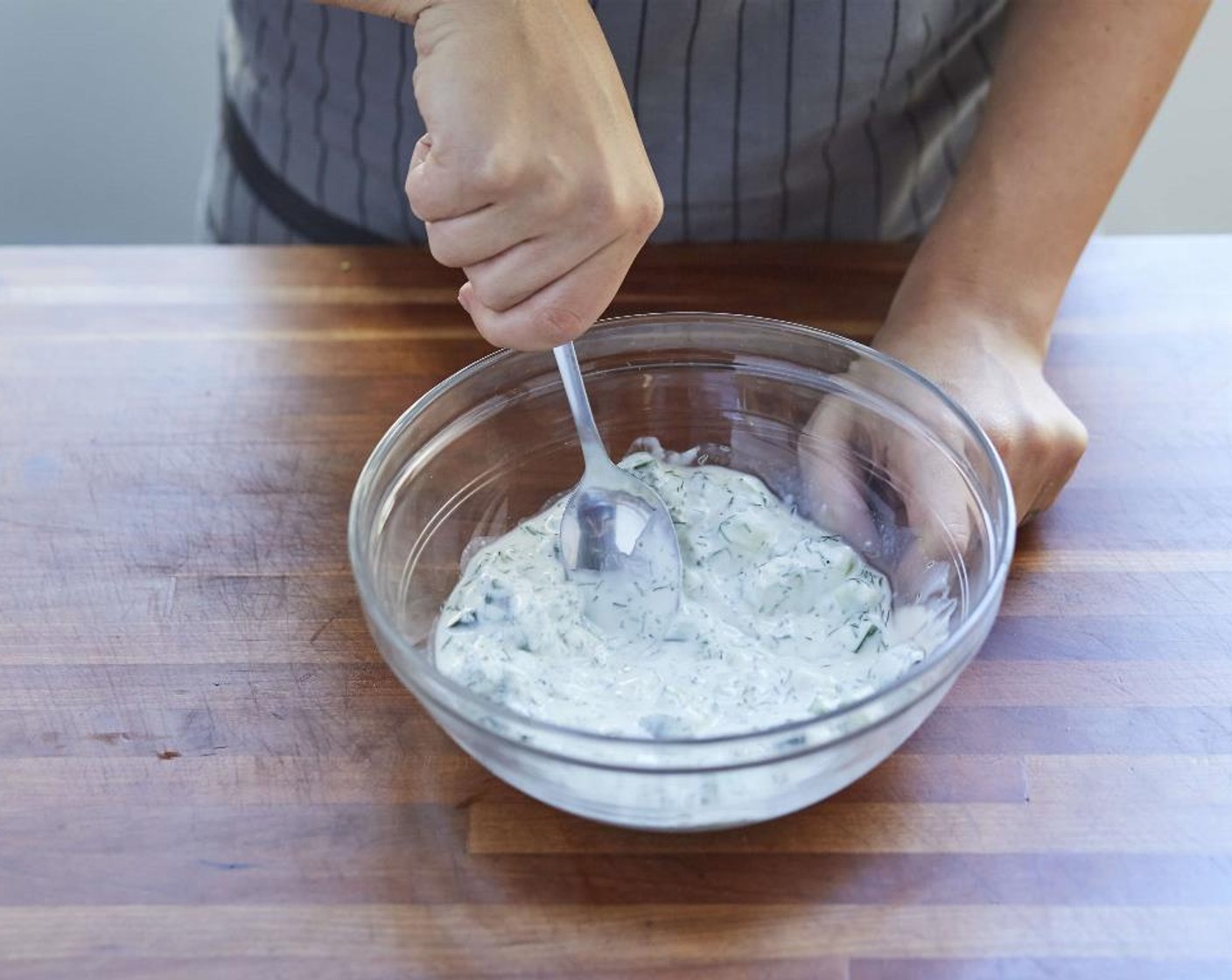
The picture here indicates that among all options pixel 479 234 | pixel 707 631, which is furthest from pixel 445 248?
pixel 707 631

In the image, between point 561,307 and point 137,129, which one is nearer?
point 561,307

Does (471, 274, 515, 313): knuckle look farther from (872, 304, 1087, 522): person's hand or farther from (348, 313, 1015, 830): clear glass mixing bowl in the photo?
(872, 304, 1087, 522): person's hand

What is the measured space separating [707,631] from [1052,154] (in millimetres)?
476

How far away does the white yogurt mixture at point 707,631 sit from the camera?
740 mm

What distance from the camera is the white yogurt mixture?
740mm

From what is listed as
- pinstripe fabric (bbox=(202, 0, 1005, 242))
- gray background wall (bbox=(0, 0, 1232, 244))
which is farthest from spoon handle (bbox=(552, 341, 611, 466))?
gray background wall (bbox=(0, 0, 1232, 244))

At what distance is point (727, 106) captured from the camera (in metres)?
1.10

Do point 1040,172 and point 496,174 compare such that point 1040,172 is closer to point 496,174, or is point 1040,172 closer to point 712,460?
point 712,460

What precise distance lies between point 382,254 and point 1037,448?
566 mm

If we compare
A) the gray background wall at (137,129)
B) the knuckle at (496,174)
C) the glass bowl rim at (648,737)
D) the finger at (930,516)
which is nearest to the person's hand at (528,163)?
the knuckle at (496,174)

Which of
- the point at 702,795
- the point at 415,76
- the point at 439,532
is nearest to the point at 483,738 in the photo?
the point at 702,795

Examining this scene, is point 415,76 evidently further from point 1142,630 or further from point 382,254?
point 1142,630

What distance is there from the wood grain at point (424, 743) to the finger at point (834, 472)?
0.11m

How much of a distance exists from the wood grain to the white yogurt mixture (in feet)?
0.18
